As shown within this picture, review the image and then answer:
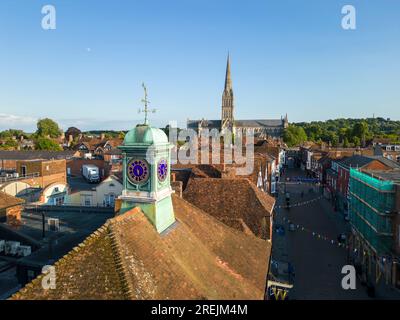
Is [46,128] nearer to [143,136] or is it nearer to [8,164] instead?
[8,164]

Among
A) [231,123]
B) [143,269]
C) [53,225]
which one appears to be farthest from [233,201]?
[231,123]

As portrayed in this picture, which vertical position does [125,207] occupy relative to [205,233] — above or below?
above

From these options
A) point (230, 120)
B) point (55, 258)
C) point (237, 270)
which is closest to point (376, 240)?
point (237, 270)

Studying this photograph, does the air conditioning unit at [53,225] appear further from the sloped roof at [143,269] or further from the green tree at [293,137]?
the green tree at [293,137]

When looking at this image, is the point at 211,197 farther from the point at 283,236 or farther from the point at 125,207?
the point at 283,236

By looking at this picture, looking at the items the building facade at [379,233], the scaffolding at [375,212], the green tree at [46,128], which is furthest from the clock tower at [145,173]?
the green tree at [46,128]
